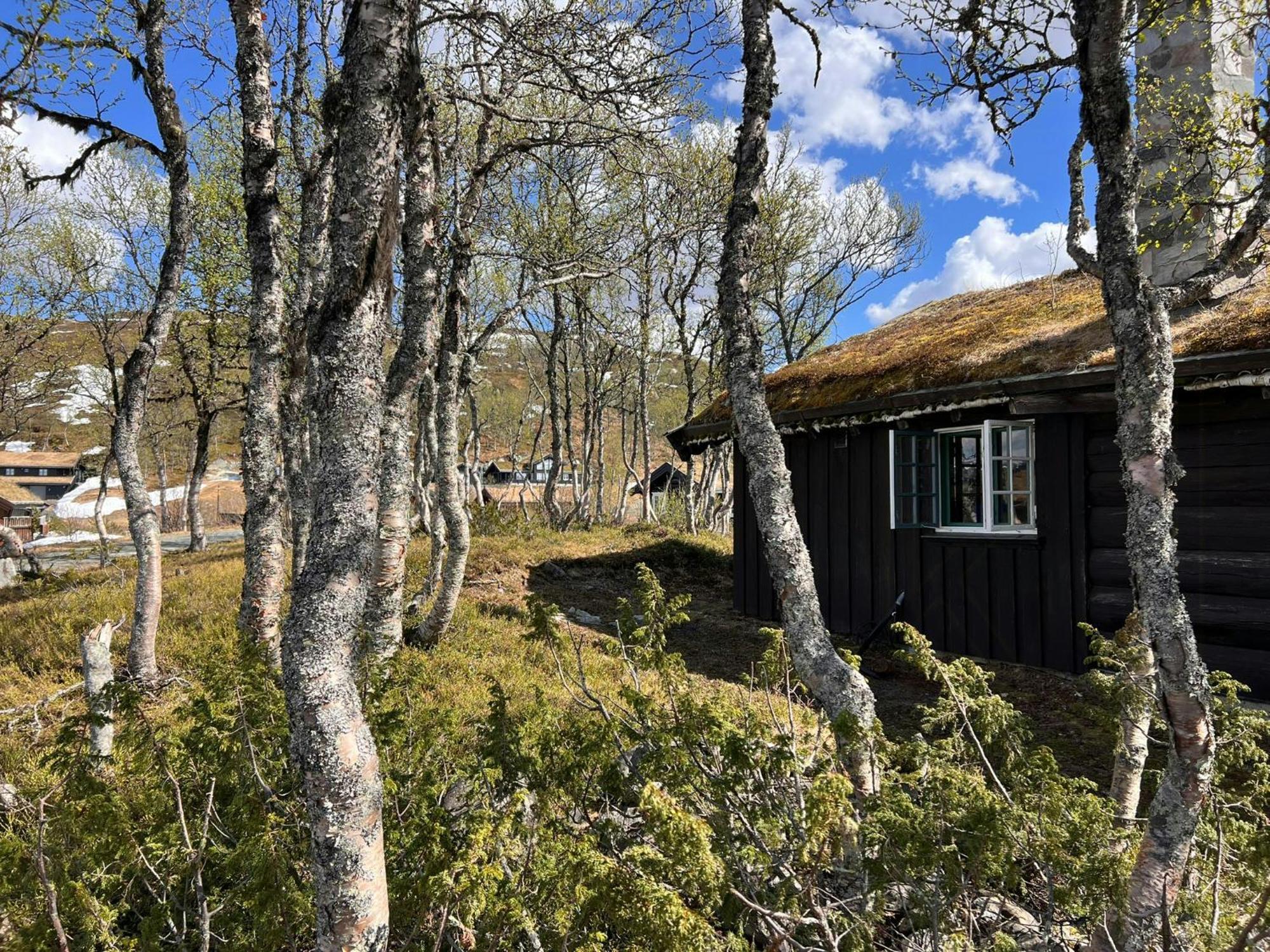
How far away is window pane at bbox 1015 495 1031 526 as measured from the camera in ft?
26.8

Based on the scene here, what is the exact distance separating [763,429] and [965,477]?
6866 millimetres

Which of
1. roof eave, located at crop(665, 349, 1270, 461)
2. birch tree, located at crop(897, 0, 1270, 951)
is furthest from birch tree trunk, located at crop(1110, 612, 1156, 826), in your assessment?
roof eave, located at crop(665, 349, 1270, 461)

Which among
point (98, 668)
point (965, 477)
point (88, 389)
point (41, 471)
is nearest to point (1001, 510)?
point (965, 477)

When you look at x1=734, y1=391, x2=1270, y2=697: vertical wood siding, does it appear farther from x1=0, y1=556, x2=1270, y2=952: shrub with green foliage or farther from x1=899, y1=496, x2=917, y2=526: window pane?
x1=0, y1=556, x2=1270, y2=952: shrub with green foliage

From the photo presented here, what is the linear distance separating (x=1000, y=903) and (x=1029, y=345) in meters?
6.49

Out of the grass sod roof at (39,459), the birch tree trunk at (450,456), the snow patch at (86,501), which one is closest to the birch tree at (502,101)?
the birch tree trunk at (450,456)

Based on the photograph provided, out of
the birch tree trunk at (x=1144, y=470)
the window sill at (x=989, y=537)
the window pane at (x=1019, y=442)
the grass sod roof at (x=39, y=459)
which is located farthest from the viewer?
the grass sod roof at (x=39, y=459)

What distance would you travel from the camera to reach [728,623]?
10852 mm

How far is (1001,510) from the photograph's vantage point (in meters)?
8.55

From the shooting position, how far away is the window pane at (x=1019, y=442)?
8.03 metres

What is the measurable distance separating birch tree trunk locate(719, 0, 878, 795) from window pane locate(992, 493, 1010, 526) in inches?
206

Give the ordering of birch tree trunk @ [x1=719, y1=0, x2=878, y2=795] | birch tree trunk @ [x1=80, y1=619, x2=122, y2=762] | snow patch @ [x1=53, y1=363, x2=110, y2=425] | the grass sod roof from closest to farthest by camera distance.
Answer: birch tree trunk @ [x1=719, y1=0, x2=878, y2=795], birch tree trunk @ [x1=80, y1=619, x2=122, y2=762], snow patch @ [x1=53, y1=363, x2=110, y2=425], the grass sod roof

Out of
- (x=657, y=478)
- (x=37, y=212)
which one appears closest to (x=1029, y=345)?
(x=37, y=212)

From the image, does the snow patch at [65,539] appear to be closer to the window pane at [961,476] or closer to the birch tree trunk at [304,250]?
the birch tree trunk at [304,250]
